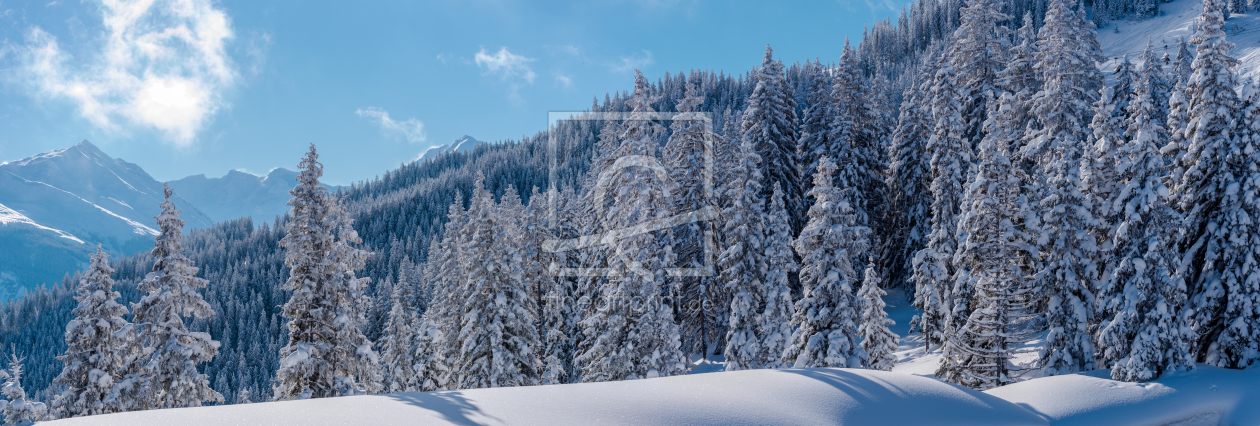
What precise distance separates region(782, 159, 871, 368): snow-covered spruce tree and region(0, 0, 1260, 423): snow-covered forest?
0.30 ft

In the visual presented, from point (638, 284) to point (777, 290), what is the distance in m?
6.18

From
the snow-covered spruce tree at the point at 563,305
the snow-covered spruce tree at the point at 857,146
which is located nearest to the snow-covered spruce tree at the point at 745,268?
the snow-covered spruce tree at the point at 563,305

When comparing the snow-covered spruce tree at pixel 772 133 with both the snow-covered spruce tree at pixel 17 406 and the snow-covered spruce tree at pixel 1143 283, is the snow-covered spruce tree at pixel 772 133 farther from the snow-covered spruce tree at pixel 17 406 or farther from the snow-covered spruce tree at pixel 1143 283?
the snow-covered spruce tree at pixel 17 406

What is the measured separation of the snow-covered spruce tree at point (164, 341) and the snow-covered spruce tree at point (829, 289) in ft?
69.1

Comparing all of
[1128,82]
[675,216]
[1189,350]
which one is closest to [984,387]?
[1189,350]

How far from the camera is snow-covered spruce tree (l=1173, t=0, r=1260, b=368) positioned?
17.6 meters

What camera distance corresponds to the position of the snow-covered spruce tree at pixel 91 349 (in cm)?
2064

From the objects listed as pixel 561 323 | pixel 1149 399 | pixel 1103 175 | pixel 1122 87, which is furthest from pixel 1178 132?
pixel 561 323

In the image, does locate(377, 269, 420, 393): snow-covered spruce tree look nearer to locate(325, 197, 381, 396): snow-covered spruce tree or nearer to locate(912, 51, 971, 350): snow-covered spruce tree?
Result: locate(325, 197, 381, 396): snow-covered spruce tree

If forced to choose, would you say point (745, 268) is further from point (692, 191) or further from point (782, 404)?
point (782, 404)

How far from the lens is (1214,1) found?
18.4m

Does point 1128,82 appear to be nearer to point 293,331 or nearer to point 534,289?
point 534,289

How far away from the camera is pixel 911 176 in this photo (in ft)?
119

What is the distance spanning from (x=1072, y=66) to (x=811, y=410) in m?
29.4
